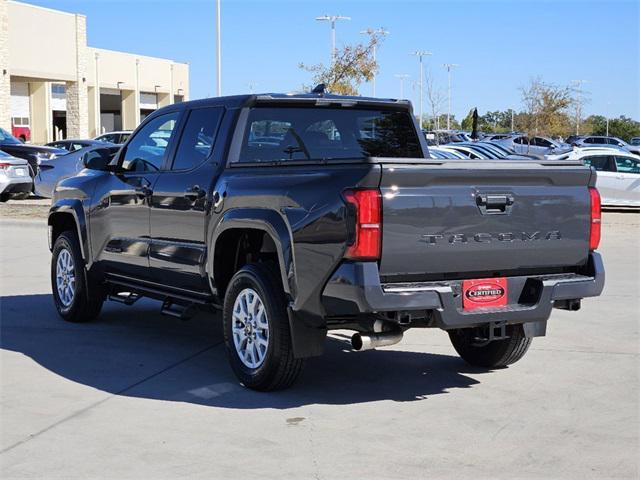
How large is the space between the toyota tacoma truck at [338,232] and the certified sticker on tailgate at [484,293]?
0.04ft

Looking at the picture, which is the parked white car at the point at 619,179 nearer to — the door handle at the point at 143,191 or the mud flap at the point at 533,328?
the door handle at the point at 143,191

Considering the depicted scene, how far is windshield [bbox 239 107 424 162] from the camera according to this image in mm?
7734

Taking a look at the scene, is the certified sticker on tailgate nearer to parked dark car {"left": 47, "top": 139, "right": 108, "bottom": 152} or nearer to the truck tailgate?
the truck tailgate

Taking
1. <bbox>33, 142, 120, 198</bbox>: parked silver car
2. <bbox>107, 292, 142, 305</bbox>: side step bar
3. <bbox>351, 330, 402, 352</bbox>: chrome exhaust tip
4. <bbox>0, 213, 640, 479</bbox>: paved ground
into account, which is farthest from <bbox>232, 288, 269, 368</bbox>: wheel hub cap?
<bbox>33, 142, 120, 198</bbox>: parked silver car

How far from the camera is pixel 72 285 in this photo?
31.4ft

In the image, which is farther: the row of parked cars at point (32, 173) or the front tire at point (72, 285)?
the row of parked cars at point (32, 173)

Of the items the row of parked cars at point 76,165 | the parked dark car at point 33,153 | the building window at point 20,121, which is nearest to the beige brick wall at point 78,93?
the building window at point 20,121

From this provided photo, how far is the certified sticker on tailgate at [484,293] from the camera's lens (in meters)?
6.37

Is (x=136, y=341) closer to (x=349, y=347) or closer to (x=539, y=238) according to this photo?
(x=349, y=347)

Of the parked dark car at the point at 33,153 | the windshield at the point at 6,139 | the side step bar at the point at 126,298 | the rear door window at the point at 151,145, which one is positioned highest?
the rear door window at the point at 151,145

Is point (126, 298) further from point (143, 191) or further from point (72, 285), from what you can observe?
point (143, 191)

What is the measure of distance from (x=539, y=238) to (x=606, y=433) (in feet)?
4.34

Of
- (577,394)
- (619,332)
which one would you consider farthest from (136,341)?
(619,332)

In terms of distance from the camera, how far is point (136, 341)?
348 inches
